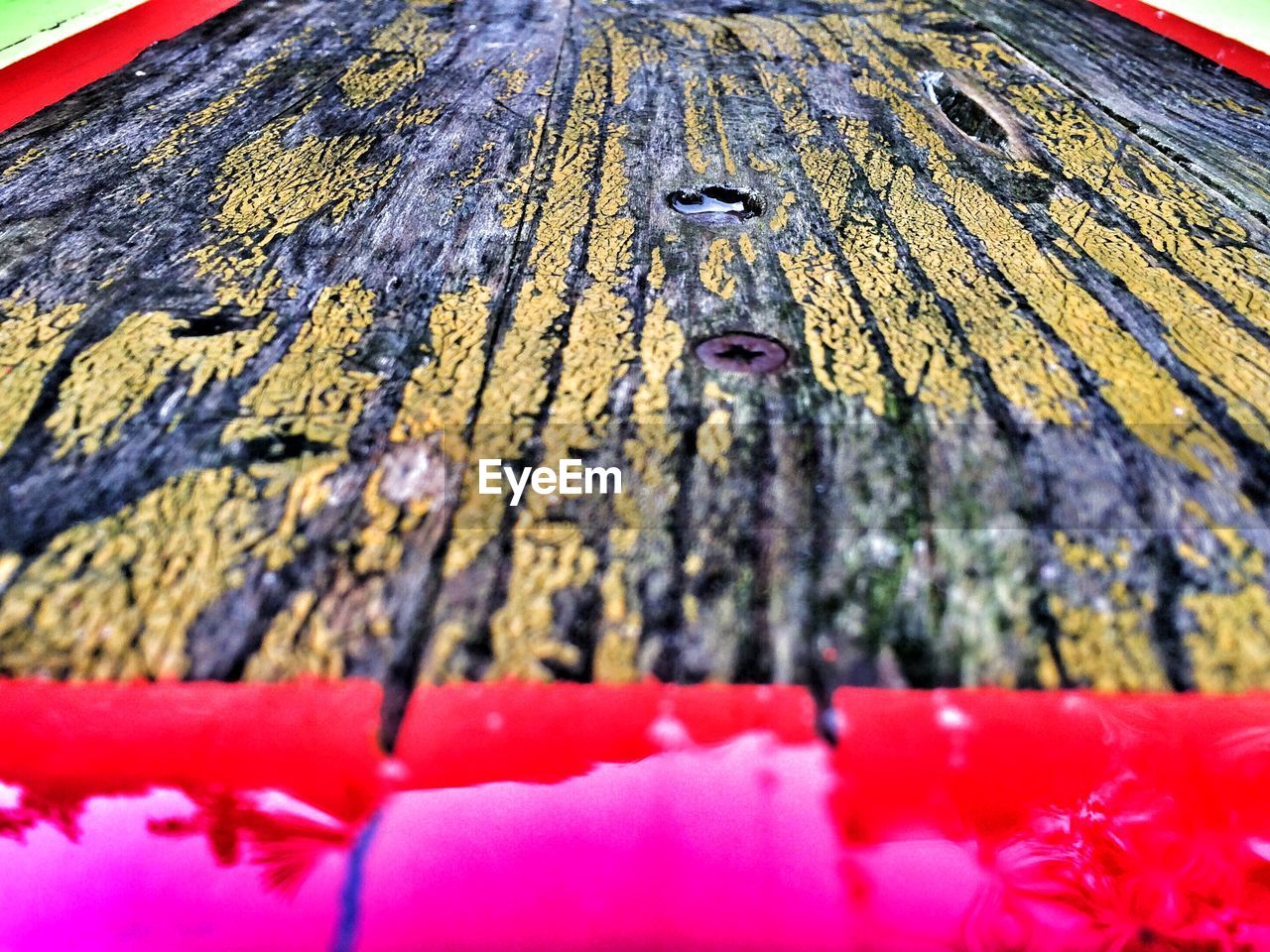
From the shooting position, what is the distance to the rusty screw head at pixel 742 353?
79 centimetres

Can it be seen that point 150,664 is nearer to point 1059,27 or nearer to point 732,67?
point 732,67

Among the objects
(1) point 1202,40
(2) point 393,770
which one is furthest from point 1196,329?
(1) point 1202,40

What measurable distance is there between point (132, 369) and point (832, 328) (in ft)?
2.12

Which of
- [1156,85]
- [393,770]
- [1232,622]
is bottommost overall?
[393,770]

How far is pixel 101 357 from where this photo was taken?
2.65 feet

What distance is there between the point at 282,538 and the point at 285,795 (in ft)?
0.59

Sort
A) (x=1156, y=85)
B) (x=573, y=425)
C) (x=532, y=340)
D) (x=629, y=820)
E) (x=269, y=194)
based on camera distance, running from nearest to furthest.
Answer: (x=629, y=820) → (x=573, y=425) → (x=532, y=340) → (x=269, y=194) → (x=1156, y=85)

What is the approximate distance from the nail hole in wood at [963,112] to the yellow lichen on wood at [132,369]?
1055 millimetres

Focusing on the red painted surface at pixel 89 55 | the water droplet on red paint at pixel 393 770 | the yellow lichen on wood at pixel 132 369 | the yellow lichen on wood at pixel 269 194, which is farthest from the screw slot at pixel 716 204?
the red painted surface at pixel 89 55

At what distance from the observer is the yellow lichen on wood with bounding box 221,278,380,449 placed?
2.38 feet

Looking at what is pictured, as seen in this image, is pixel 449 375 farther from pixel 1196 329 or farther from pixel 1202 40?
pixel 1202 40

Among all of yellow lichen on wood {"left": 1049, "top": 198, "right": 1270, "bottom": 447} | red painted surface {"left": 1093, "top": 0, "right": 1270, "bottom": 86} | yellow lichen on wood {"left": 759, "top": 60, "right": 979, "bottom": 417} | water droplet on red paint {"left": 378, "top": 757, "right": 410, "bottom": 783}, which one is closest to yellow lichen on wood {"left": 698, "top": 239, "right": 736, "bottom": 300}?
yellow lichen on wood {"left": 759, "top": 60, "right": 979, "bottom": 417}

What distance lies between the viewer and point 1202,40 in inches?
68.4

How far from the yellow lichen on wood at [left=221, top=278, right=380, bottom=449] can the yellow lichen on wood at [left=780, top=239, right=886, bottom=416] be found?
1.32 ft
